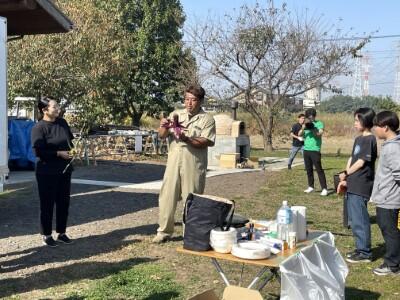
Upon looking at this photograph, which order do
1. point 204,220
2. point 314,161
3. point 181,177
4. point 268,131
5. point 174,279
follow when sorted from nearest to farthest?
1. point 204,220
2. point 174,279
3. point 181,177
4. point 314,161
5. point 268,131

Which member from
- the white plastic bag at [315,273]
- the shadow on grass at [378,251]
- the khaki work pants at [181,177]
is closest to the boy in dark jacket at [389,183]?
the shadow on grass at [378,251]

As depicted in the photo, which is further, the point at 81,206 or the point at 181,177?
the point at 81,206

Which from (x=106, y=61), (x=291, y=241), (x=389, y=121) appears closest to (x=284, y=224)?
(x=291, y=241)

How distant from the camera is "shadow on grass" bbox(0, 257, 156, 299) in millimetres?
5105

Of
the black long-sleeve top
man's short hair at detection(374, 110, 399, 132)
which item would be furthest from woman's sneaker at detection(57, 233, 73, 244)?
man's short hair at detection(374, 110, 399, 132)

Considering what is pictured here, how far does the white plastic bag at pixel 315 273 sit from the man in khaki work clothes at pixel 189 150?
211cm

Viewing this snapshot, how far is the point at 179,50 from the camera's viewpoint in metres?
27.1

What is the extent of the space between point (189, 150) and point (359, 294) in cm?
246

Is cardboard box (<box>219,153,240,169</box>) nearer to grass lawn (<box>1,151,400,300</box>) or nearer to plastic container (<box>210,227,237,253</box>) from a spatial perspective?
grass lawn (<box>1,151,400,300</box>)

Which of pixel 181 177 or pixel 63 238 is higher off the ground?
pixel 181 177

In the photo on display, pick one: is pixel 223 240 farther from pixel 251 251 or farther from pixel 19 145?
pixel 19 145

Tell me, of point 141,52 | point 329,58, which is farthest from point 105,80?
point 329,58

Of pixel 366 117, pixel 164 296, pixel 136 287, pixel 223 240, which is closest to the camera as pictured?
pixel 223 240

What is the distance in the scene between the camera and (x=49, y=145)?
6.24 m
